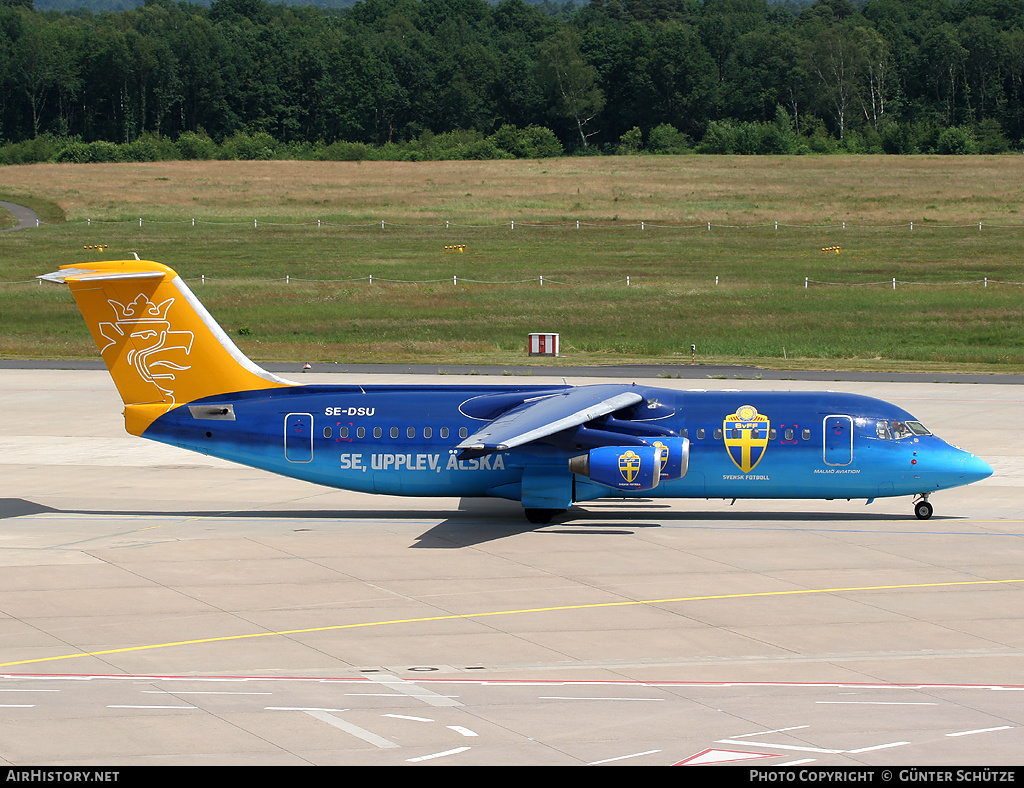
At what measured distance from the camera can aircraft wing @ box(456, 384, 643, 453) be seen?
1067 inches

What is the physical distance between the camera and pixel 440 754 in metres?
16.5

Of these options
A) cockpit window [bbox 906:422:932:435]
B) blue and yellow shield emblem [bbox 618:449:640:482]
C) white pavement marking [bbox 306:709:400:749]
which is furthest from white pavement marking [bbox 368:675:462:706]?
cockpit window [bbox 906:422:932:435]

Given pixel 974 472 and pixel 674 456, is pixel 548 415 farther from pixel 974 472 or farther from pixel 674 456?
pixel 974 472

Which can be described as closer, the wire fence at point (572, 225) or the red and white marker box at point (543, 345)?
the red and white marker box at point (543, 345)

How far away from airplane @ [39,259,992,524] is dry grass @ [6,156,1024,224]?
88.6 meters

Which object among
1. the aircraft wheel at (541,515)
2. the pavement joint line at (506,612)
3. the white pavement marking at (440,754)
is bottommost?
the white pavement marking at (440,754)

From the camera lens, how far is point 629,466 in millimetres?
29312

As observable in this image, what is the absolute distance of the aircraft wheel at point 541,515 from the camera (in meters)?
31.3

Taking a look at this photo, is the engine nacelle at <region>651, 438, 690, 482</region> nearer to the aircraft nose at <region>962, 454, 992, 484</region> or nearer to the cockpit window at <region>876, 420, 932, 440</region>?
the cockpit window at <region>876, 420, 932, 440</region>

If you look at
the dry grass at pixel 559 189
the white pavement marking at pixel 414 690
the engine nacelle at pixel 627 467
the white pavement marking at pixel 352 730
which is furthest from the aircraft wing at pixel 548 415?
the dry grass at pixel 559 189

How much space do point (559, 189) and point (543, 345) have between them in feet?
262

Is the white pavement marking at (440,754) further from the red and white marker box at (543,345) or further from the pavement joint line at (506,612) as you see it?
the red and white marker box at (543,345)

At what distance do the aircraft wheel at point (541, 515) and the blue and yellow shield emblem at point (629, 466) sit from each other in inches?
109
